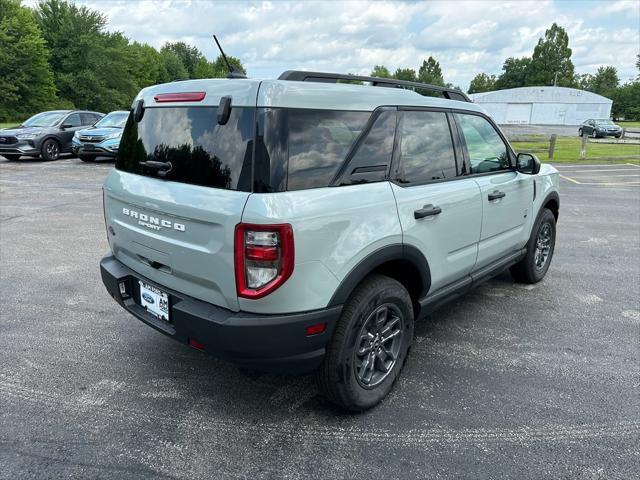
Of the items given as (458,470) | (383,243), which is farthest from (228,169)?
(458,470)

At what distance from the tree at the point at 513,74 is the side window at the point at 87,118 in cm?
10740

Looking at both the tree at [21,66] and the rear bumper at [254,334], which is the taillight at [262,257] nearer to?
the rear bumper at [254,334]

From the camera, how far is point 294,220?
2084 millimetres

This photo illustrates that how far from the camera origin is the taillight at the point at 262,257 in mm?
2062

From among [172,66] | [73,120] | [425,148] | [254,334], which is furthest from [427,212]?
[172,66]

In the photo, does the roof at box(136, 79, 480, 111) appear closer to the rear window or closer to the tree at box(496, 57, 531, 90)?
the rear window

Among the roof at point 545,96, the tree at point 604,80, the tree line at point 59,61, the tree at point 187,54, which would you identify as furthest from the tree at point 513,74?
the tree line at point 59,61

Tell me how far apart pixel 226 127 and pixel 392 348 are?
1647 mm

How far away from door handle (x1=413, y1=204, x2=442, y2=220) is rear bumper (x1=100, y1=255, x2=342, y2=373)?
802mm

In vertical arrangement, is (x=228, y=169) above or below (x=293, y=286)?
above

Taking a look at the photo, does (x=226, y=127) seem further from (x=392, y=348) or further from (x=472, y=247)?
(x=472, y=247)

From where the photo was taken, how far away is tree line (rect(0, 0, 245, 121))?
4097 centimetres

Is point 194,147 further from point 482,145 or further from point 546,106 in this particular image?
point 546,106

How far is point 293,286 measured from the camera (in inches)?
84.6
